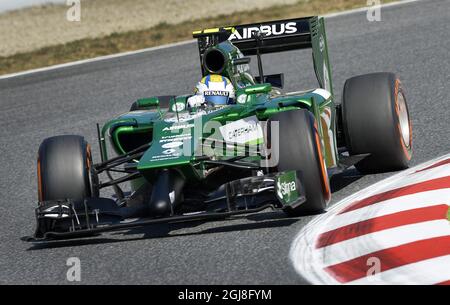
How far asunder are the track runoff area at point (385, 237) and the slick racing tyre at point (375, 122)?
45cm

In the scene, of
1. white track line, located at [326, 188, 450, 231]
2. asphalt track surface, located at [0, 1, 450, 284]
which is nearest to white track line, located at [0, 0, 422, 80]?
asphalt track surface, located at [0, 1, 450, 284]

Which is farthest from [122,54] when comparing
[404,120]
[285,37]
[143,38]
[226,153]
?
[226,153]

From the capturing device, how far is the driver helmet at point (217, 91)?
898 cm

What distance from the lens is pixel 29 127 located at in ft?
48.3

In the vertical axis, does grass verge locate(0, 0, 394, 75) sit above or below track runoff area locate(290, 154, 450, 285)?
above

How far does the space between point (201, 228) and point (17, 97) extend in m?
9.58

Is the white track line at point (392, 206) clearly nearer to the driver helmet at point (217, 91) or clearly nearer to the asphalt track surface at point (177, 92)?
the asphalt track surface at point (177, 92)

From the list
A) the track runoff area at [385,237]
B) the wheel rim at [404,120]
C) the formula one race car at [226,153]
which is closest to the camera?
the track runoff area at [385,237]

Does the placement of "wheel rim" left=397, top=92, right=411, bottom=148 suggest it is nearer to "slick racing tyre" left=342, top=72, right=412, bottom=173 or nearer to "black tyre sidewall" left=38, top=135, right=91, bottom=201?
"slick racing tyre" left=342, top=72, right=412, bottom=173

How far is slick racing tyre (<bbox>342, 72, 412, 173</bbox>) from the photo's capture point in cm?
885

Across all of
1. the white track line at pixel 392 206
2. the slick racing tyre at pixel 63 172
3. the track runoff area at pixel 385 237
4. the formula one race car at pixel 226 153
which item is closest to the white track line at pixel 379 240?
the track runoff area at pixel 385 237

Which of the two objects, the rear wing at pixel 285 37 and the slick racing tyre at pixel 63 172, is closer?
the slick racing tyre at pixel 63 172

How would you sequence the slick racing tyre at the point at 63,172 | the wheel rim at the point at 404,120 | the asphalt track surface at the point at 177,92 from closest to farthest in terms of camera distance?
the asphalt track surface at the point at 177,92 < the slick racing tyre at the point at 63,172 < the wheel rim at the point at 404,120
